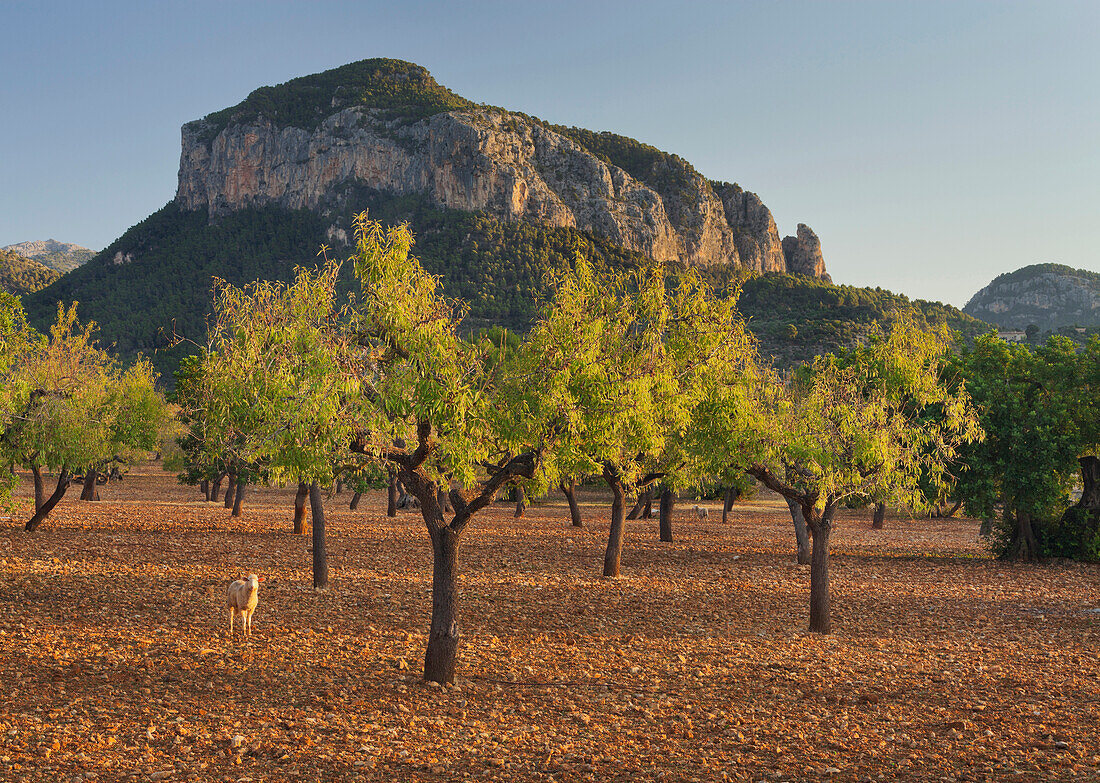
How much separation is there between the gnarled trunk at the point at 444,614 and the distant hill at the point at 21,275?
590 ft

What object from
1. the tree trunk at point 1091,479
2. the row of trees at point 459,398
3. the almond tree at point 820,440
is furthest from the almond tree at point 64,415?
the tree trunk at point 1091,479

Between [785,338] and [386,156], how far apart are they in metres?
120

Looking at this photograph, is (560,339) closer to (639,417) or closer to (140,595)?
(639,417)

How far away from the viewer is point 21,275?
171 meters

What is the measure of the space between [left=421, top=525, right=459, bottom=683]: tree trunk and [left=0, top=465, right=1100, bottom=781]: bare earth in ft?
1.11

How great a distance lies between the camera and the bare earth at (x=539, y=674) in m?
8.99

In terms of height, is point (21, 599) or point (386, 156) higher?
point (386, 156)

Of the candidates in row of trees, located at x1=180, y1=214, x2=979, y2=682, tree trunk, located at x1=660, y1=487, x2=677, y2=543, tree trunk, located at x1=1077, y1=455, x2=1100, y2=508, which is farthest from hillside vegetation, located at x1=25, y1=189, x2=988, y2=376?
row of trees, located at x1=180, y1=214, x2=979, y2=682

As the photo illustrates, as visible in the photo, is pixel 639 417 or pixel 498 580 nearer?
pixel 639 417

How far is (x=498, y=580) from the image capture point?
72.3 ft

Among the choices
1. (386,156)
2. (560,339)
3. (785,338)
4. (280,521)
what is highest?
(386,156)

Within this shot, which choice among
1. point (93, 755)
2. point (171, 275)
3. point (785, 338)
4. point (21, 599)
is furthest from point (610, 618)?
point (171, 275)

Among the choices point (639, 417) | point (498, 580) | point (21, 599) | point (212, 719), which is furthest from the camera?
point (498, 580)

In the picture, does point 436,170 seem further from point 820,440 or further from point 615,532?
point 820,440
